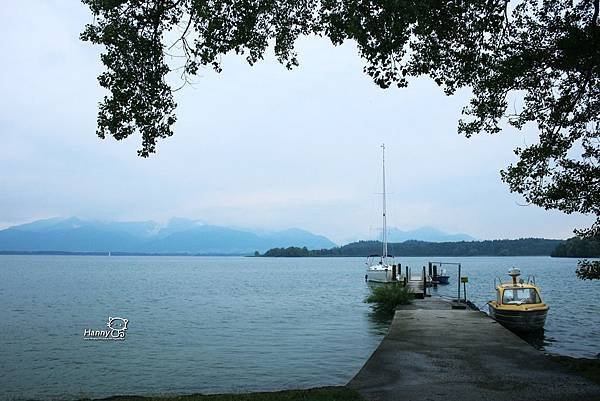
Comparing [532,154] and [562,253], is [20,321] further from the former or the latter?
[562,253]

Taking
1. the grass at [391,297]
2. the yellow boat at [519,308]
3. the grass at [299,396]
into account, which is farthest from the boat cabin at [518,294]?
the grass at [299,396]

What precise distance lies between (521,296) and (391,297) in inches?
315

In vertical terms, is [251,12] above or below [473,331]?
above

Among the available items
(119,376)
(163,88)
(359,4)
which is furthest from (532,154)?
(119,376)

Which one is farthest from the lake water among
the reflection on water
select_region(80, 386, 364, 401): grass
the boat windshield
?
select_region(80, 386, 364, 401): grass

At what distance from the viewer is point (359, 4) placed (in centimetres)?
853

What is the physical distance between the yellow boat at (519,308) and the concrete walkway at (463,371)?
242 inches

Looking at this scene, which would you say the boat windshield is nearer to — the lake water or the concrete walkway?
the lake water

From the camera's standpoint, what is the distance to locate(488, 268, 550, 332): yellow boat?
23.9m

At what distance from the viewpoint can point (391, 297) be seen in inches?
1237

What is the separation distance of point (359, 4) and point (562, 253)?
186m

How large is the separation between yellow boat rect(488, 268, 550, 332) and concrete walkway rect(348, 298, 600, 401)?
20.1 ft

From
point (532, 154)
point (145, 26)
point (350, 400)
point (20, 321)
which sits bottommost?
point (20, 321)

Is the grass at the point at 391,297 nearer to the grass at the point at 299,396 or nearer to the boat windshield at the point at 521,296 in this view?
the boat windshield at the point at 521,296
